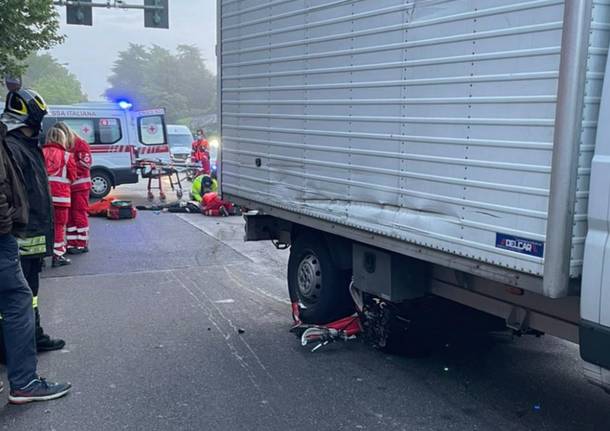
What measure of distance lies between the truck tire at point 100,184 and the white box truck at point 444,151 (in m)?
12.0

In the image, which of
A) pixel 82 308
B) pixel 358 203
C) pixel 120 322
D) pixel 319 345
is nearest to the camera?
pixel 358 203

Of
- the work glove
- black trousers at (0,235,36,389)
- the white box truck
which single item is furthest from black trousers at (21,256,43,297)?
the white box truck

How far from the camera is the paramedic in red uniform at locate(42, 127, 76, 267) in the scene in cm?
805

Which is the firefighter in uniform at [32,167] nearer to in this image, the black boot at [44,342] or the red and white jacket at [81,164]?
the black boot at [44,342]

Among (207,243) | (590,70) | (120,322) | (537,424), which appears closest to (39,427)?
(120,322)

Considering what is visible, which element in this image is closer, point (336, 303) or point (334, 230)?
point (334, 230)

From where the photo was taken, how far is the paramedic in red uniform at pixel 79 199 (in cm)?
872

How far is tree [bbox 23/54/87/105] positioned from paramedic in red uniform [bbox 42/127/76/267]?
84433mm

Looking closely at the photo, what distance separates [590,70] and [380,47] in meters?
A: 1.53

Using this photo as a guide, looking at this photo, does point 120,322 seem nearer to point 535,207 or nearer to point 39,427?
point 39,427

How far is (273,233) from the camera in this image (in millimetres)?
6441

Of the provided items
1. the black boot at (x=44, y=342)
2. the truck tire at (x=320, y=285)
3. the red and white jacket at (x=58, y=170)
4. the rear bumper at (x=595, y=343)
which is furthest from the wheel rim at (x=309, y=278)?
the red and white jacket at (x=58, y=170)

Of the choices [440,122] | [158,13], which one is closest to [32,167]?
[440,122]

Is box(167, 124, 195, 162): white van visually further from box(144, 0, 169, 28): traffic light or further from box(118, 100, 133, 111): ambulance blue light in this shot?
box(144, 0, 169, 28): traffic light
